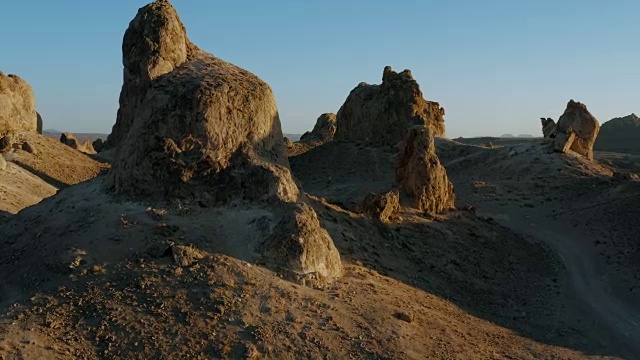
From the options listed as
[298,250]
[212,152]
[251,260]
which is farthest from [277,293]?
[212,152]

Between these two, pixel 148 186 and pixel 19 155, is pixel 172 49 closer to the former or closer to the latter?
pixel 148 186

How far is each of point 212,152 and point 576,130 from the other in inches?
1396

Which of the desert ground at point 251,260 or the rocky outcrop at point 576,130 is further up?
the rocky outcrop at point 576,130

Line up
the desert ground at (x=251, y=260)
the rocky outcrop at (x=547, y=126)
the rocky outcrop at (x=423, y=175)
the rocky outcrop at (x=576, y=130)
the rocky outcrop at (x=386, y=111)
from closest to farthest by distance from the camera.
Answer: the desert ground at (x=251, y=260) → the rocky outcrop at (x=423, y=175) → the rocky outcrop at (x=576, y=130) → the rocky outcrop at (x=386, y=111) → the rocky outcrop at (x=547, y=126)

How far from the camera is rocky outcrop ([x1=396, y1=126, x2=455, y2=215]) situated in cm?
2580

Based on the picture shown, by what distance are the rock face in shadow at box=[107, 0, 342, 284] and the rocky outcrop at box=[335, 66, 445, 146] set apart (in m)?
29.2

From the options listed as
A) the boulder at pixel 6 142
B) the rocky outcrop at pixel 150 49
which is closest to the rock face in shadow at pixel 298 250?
the rocky outcrop at pixel 150 49

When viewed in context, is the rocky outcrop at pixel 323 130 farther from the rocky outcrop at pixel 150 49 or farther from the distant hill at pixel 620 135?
the distant hill at pixel 620 135

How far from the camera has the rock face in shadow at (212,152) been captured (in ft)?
50.9

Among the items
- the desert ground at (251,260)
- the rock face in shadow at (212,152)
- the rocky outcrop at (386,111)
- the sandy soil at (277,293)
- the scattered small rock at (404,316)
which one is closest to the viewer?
the sandy soil at (277,293)

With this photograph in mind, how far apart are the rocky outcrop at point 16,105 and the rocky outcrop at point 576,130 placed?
3704cm

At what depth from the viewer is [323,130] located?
67.0m

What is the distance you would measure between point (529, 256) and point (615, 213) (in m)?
8.34

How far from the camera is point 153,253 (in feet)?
47.6
